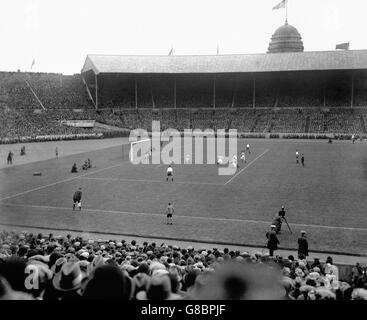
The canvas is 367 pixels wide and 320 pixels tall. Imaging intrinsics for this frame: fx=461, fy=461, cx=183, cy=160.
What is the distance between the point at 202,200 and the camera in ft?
78.3

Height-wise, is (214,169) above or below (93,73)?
below

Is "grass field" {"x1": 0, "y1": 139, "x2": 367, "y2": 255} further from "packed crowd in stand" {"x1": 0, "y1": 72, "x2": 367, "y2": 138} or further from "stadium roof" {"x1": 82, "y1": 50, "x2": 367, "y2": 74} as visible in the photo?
"stadium roof" {"x1": 82, "y1": 50, "x2": 367, "y2": 74}

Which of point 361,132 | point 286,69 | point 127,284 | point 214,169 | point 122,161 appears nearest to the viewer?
point 127,284

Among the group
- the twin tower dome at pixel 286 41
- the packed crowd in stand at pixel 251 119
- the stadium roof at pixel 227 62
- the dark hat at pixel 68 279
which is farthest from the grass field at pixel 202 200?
the twin tower dome at pixel 286 41

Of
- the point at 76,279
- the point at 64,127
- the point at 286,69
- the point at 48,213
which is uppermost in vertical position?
the point at 286,69

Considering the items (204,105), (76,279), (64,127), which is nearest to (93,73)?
(64,127)

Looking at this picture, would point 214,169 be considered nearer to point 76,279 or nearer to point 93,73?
point 76,279

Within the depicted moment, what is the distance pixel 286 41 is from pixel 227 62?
46.1 metres

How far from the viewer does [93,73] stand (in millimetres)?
77812

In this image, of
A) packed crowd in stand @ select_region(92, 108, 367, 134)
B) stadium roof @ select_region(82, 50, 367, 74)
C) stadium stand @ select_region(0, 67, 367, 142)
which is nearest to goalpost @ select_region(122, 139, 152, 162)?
stadium stand @ select_region(0, 67, 367, 142)

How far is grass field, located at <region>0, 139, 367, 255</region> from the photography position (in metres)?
18.1

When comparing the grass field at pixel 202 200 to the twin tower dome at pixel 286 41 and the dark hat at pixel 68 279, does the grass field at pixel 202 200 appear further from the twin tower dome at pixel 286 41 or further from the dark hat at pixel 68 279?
the twin tower dome at pixel 286 41

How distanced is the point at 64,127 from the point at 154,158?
96.7ft

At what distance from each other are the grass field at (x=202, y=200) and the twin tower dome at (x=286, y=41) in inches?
3202
